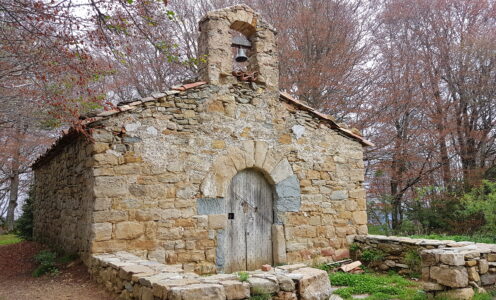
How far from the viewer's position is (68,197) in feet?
24.7

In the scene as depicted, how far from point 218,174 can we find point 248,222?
1114 mm

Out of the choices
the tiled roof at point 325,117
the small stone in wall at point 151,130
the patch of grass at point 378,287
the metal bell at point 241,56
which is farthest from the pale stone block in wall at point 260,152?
the patch of grass at point 378,287

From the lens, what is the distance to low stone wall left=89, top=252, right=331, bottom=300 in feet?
11.6

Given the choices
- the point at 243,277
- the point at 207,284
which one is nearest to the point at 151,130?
the point at 243,277

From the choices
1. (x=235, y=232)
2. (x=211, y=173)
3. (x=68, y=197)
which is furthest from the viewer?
(x=68, y=197)

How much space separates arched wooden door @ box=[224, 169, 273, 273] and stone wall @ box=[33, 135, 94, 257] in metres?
2.37

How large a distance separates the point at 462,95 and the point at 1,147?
16.6 m

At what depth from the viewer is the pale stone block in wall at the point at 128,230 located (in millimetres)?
6047

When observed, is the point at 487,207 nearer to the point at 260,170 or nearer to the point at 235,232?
the point at 260,170

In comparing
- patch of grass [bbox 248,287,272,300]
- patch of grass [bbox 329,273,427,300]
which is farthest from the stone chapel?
patch of grass [bbox 248,287,272,300]

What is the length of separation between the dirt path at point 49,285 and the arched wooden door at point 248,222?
7.79 feet

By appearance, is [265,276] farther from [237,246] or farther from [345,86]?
[345,86]

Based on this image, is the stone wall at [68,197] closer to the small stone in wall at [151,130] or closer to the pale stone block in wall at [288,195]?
the small stone in wall at [151,130]

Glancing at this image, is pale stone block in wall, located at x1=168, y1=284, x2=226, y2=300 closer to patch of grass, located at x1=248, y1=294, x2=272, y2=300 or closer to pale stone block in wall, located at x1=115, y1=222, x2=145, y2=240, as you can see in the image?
patch of grass, located at x1=248, y1=294, x2=272, y2=300
